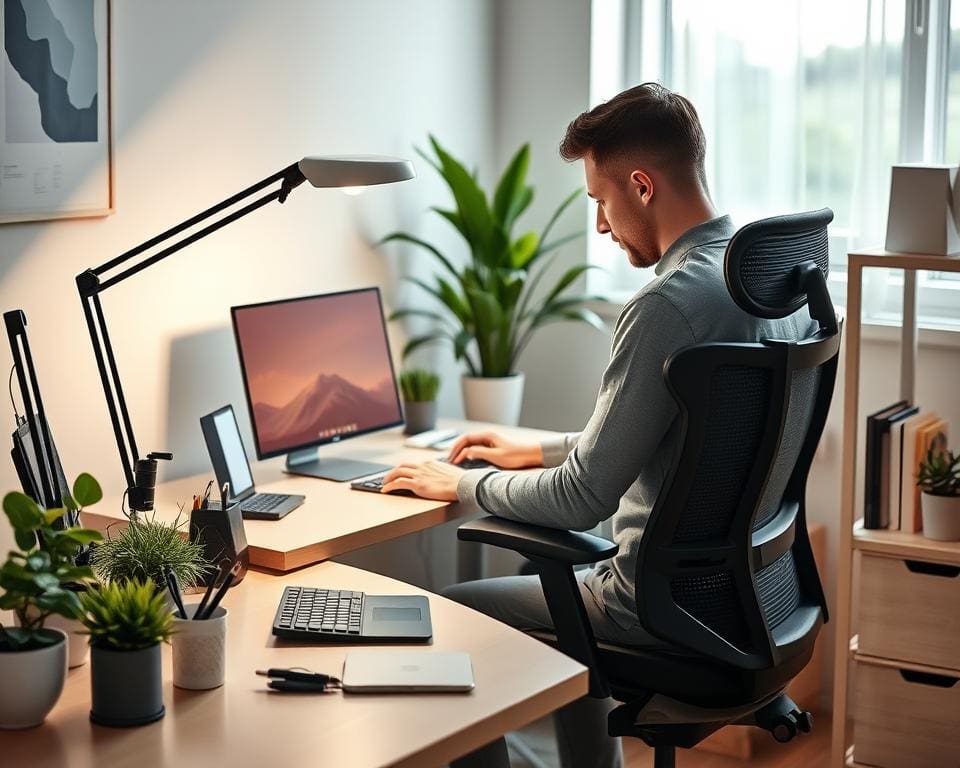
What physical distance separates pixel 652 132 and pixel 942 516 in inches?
45.5

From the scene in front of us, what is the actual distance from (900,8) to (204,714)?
251 cm

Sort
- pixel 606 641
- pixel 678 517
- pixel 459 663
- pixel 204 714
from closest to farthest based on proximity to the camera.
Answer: pixel 204 714 < pixel 459 663 < pixel 678 517 < pixel 606 641

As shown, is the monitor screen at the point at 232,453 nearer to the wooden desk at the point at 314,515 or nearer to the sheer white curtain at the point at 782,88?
the wooden desk at the point at 314,515

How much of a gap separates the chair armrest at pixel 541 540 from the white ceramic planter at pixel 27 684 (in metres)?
0.82

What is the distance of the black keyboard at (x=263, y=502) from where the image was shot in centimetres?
248

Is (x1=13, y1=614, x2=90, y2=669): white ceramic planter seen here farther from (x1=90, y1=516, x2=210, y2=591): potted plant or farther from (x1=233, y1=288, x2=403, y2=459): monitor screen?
(x1=233, y1=288, x2=403, y2=459): monitor screen

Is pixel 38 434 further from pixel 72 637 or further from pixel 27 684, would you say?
pixel 27 684

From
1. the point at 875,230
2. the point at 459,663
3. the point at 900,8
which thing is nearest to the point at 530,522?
the point at 459,663

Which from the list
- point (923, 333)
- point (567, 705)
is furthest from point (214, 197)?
point (923, 333)

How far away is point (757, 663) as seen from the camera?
2.03 meters

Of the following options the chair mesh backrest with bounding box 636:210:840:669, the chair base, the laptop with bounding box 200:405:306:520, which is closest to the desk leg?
the chair base

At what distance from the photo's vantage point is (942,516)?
2.77 metres

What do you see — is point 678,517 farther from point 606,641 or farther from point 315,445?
point 315,445

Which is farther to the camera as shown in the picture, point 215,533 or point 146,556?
point 215,533
